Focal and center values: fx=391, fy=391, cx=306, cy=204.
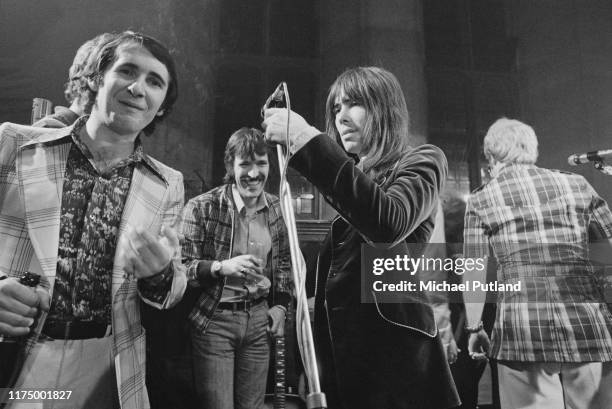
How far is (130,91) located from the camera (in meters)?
1.11

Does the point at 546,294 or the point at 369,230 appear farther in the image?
the point at 546,294

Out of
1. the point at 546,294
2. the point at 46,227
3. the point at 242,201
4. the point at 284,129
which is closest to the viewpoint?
the point at 284,129

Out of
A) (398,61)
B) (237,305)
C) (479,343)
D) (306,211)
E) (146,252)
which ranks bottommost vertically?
(479,343)

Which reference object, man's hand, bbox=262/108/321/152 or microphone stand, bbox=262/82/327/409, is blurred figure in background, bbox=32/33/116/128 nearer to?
man's hand, bbox=262/108/321/152

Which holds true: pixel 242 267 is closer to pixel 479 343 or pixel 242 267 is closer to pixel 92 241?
pixel 92 241

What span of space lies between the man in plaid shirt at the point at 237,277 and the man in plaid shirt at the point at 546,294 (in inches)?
38.3

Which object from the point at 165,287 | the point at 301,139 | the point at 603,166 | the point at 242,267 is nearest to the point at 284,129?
the point at 301,139

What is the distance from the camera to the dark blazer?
833 mm

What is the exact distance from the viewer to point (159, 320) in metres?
1.84

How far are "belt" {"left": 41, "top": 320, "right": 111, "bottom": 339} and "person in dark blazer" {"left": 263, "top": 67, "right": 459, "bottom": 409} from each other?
0.57 m

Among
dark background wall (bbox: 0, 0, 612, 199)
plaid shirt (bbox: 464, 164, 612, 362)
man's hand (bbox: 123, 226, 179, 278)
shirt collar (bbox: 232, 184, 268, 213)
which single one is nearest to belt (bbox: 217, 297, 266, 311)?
shirt collar (bbox: 232, 184, 268, 213)

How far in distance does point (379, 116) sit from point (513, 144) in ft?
3.42

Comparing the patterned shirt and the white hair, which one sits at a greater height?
the white hair

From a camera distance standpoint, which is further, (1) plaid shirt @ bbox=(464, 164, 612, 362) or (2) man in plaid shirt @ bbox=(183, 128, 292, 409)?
(2) man in plaid shirt @ bbox=(183, 128, 292, 409)
